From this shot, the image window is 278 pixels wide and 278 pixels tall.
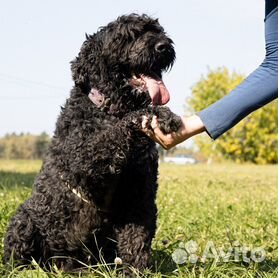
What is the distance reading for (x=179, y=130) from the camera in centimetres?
390

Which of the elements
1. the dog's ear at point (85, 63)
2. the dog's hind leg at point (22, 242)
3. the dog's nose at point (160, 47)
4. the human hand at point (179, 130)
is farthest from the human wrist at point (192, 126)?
the dog's hind leg at point (22, 242)

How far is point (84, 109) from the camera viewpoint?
4.50 meters

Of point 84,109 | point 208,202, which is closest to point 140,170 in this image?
point 84,109

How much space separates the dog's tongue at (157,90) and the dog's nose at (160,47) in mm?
198

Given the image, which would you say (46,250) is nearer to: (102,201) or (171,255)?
(102,201)

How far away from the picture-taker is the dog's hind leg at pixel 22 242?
4691 mm

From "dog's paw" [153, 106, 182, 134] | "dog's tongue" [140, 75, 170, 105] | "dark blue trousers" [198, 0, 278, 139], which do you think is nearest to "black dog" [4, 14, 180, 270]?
"dog's tongue" [140, 75, 170, 105]

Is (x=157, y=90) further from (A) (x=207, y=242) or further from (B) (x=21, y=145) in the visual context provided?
(B) (x=21, y=145)

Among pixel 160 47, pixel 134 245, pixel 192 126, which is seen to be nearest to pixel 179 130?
pixel 192 126

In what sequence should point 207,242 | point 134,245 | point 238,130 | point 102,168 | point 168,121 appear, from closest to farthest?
point 168,121
point 102,168
point 134,245
point 207,242
point 238,130

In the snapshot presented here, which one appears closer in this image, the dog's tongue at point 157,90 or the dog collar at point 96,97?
the dog's tongue at point 157,90

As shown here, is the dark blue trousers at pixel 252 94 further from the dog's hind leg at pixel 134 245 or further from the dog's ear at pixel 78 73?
the dog's ear at pixel 78 73

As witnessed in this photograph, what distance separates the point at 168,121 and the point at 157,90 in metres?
0.54

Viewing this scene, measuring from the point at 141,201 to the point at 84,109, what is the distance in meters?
0.77
